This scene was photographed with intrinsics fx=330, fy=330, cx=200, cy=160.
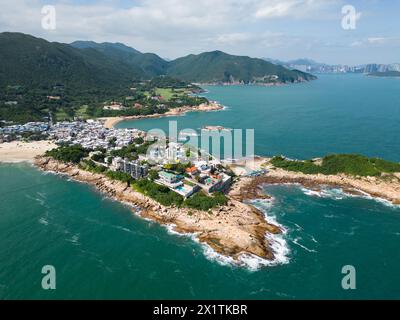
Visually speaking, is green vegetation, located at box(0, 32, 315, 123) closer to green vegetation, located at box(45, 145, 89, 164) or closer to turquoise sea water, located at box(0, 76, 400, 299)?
green vegetation, located at box(45, 145, 89, 164)

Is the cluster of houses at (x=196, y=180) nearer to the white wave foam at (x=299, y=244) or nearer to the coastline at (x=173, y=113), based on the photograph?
the white wave foam at (x=299, y=244)

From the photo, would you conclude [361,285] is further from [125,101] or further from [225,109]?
[125,101]

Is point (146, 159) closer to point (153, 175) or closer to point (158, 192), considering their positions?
point (153, 175)

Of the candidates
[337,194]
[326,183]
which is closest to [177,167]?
[326,183]

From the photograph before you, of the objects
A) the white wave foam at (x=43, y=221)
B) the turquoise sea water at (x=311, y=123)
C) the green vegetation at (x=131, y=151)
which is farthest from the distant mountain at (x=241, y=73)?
the white wave foam at (x=43, y=221)

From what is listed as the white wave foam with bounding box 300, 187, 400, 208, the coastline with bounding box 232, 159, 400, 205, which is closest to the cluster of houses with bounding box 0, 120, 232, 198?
the coastline with bounding box 232, 159, 400, 205
